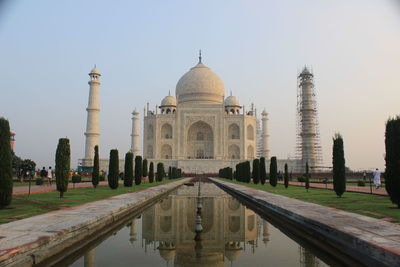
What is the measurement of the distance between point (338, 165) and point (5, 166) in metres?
8.17

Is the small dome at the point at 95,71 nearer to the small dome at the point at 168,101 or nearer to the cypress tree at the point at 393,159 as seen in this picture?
the small dome at the point at 168,101

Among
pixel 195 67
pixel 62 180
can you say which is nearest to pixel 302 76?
pixel 195 67

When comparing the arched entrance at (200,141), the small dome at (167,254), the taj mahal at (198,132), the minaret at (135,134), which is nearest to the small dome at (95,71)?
the taj mahal at (198,132)

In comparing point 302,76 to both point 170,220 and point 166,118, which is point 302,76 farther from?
point 170,220

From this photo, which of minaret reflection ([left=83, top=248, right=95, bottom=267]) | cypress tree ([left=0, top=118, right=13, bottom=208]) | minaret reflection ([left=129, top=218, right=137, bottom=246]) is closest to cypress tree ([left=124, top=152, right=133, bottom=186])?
cypress tree ([left=0, top=118, right=13, bottom=208])

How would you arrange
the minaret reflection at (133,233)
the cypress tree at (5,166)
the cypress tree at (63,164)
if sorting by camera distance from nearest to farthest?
1. the minaret reflection at (133,233)
2. the cypress tree at (5,166)
3. the cypress tree at (63,164)

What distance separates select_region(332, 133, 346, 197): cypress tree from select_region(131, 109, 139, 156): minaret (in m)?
31.7

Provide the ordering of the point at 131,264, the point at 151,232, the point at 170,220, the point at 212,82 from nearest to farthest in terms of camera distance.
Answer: the point at 131,264 < the point at 151,232 < the point at 170,220 < the point at 212,82

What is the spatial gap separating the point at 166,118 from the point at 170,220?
3225cm

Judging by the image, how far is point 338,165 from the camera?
988 cm

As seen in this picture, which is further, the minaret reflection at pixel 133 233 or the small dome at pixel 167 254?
Result: the minaret reflection at pixel 133 233

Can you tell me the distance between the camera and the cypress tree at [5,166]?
256 inches

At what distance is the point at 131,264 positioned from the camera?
10.6 feet

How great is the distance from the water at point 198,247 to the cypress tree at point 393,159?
3.00 meters
